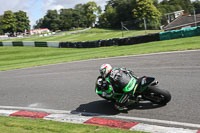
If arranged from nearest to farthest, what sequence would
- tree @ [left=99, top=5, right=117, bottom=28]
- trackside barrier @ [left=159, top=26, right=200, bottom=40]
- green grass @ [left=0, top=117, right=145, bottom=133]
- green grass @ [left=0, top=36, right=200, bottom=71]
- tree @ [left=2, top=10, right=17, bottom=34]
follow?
1. green grass @ [left=0, top=117, right=145, bottom=133]
2. green grass @ [left=0, top=36, right=200, bottom=71]
3. trackside barrier @ [left=159, top=26, right=200, bottom=40]
4. tree @ [left=99, top=5, right=117, bottom=28]
5. tree @ [left=2, top=10, right=17, bottom=34]

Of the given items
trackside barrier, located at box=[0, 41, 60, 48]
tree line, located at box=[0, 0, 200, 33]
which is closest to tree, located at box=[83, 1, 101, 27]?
tree line, located at box=[0, 0, 200, 33]

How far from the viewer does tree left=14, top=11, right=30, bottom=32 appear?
111375 mm

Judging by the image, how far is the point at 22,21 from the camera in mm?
114875

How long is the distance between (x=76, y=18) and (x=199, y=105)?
12408 centimetres

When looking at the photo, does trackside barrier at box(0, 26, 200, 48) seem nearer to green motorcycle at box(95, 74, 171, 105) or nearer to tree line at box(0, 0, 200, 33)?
green motorcycle at box(95, 74, 171, 105)

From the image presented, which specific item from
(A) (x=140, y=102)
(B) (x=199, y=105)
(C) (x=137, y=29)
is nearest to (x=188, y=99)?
(B) (x=199, y=105)

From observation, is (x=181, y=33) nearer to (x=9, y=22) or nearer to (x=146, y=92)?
(x=146, y=92)

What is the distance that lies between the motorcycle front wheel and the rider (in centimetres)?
47

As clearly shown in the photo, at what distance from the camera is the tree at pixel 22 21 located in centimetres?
11138

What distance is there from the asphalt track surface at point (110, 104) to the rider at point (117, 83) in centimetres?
44

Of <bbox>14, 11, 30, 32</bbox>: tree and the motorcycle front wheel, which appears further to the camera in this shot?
<bbox>14, 11, 30, 32</bbox>: tree

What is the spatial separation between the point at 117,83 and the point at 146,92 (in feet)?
2.59

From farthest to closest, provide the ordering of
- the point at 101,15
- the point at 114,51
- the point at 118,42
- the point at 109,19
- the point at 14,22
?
the point at 101,15 < the point at 14,22 < the point at 109,19 < the point at 118,42 < the point at 114,51

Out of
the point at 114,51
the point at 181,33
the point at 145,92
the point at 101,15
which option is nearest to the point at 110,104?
the point at 145,92
